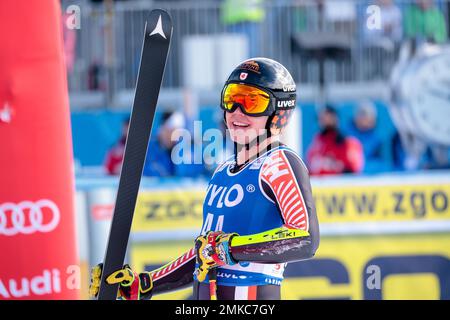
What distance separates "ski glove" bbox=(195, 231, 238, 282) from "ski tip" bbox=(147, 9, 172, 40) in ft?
2.83

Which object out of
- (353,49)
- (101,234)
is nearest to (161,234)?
(101,234)

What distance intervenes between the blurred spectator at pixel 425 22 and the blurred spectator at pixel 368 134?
106 centimetres

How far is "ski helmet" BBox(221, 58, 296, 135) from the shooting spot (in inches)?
163

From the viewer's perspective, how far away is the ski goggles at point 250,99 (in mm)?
4137

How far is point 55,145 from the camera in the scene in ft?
14.1

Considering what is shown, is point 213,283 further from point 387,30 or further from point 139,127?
point 387,30

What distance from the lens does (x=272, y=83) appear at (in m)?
4.16

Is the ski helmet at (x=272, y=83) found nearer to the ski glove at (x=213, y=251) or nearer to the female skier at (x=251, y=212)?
the female skier at (x=251, y=212)

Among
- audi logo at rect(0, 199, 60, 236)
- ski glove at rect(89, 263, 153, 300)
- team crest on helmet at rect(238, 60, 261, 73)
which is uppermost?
team crest on helmet at rect(238, 60, 261, 73)

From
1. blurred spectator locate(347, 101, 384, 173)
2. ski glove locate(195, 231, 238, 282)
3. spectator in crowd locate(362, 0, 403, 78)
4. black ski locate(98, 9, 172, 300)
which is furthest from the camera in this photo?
spectator in crowd locate(362, 0, 403, 78)

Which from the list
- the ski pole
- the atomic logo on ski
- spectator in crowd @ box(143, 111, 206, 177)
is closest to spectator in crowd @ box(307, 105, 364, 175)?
spectator in crowd @ box(143, 111, 206, 177)

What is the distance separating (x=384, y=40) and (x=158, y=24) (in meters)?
8.44

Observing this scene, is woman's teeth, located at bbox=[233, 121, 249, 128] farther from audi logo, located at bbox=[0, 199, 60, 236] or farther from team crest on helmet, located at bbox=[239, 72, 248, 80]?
audi logo, located at bbox=[0, 199, 60, 236]

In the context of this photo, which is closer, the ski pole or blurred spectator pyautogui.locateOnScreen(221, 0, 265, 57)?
the ski pole
